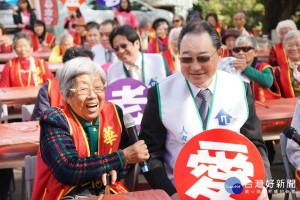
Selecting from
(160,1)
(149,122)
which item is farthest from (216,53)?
(160,1)

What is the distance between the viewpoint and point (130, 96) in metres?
4.05

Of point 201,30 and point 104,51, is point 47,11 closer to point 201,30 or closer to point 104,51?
point 104,51

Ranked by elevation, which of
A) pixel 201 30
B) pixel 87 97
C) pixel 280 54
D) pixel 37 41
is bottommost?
pixel 37 41

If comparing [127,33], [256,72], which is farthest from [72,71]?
[256,72]

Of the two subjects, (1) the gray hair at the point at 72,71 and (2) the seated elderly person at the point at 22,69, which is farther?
(2) the seated elderly person at the point at 22,69

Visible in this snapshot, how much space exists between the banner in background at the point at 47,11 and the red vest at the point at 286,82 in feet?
21.7

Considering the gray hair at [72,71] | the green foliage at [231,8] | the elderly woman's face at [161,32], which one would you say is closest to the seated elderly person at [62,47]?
the elderly woman's face at [161,32]

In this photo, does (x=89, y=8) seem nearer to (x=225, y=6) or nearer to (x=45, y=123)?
(x=225, y=6)

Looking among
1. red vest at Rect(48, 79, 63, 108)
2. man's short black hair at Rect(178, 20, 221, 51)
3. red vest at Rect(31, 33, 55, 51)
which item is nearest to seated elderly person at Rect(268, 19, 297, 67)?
red vest at Rect(48, 79, 63, 108)

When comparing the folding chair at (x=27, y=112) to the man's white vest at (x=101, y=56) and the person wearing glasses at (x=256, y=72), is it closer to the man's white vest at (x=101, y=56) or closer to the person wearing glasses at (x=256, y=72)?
the person wearing glasses at (x=256, y=72)

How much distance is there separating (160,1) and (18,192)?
678 inches

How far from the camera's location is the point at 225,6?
71.9ft

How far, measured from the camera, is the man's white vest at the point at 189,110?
2.83 m

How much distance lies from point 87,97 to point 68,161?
0.37 metres
